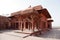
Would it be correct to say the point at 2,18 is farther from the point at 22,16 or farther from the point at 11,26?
the point at 22,16

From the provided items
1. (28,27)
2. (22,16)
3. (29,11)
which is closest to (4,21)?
(28,27)

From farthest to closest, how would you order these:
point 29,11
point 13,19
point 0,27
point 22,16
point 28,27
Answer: point 13,19 < point 0,27 < point 28,27 < point 22,16 < point 29,11

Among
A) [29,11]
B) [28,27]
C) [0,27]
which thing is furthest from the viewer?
[0,27]

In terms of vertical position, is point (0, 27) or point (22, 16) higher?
point (22, 16)

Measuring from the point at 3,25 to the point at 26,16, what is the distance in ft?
29.0

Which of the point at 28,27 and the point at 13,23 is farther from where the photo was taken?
the point at 13,23

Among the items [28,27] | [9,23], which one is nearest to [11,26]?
[9,23]

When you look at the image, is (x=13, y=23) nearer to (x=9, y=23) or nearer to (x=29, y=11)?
(x=9, y=23)

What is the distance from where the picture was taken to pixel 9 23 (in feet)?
72.0

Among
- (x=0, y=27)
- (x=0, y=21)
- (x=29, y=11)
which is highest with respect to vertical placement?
(x=29, y=11)

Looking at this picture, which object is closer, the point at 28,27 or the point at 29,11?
the point at 29,11

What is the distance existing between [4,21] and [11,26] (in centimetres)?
202

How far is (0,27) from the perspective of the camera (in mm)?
20031

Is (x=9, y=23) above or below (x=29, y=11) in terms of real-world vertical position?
below
